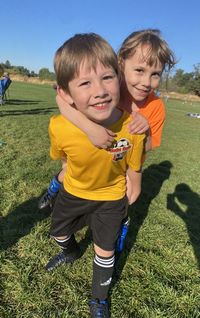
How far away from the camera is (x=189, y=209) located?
18.6 feet

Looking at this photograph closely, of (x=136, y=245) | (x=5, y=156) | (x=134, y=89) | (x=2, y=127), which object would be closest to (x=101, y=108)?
(x=134, y=89)

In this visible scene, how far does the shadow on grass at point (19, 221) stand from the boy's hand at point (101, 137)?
1742mm

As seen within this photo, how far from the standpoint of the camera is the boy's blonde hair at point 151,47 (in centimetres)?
291

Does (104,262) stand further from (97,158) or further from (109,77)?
(109,77)

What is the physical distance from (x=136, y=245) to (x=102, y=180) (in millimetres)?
1568

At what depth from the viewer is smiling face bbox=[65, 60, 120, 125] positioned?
2.29m

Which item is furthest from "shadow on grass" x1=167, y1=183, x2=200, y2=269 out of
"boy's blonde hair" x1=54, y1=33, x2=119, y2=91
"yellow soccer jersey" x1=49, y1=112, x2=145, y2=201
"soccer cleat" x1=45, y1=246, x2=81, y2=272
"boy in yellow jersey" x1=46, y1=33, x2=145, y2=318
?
"boy's blonde hair" x1=54, y1=33, x2=119, y2=91

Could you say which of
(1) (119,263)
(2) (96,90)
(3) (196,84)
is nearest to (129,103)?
(2) (96,90)

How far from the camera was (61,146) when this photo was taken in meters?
2.76

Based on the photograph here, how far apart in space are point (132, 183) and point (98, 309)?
3.48 feet

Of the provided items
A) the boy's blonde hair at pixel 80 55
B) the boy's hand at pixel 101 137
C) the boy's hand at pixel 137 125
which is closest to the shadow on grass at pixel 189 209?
the boy's hand at pixel 137 125

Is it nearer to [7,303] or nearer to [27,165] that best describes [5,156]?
[27,165]

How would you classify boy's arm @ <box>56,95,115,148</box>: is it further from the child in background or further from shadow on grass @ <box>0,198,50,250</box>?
shadow on grass @ <box>0,198,50,250</box>

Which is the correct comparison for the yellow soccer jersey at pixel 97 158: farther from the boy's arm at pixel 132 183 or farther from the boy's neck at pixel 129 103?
the boy's neck at pixel 129 103
